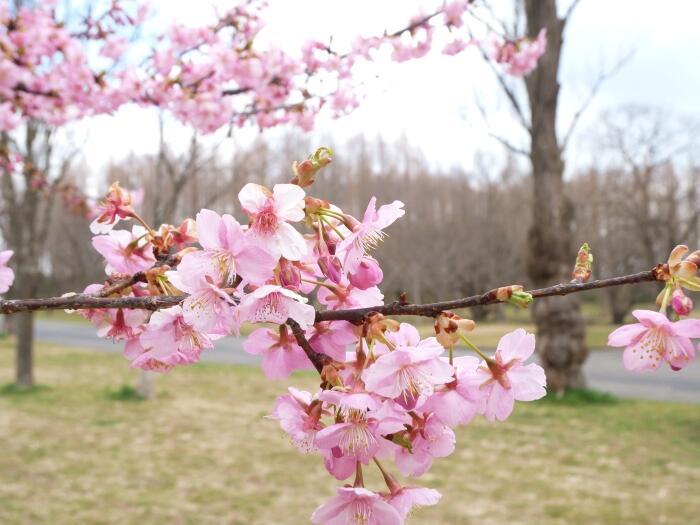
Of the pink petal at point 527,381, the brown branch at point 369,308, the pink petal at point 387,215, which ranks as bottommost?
the pink petal at point 527,381

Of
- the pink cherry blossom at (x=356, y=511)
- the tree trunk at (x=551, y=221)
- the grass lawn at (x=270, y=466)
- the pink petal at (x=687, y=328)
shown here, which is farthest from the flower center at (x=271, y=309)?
the tree trunk at (x=551, y=221)

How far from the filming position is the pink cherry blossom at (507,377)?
71cm

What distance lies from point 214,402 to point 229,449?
1.87 meters

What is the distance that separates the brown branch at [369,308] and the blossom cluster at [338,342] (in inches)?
0.5

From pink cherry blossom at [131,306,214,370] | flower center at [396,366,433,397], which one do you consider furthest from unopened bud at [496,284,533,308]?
pink cherry blossom at [131,306,214,370]

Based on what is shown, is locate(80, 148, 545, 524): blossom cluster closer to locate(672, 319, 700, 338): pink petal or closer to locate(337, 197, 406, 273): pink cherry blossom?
locate(337, 197, 406, 273): pink cherry blossom

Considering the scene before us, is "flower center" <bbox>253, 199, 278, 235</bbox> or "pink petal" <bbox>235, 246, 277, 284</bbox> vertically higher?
"flower center" <bbox>253, 199, 278, 235</bbox>

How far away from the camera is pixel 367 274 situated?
0.73 m

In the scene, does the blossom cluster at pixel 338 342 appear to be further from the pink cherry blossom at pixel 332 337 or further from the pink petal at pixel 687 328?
the pink petal at pixel 687 328

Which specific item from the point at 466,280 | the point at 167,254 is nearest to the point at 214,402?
the point at 167,254

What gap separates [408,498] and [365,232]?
306 millimetres

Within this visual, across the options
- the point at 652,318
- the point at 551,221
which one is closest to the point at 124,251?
the point at 652,318

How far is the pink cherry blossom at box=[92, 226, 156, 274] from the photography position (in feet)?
3.08

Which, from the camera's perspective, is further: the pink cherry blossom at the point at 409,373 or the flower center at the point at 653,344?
the flower center at the point at 653,344
